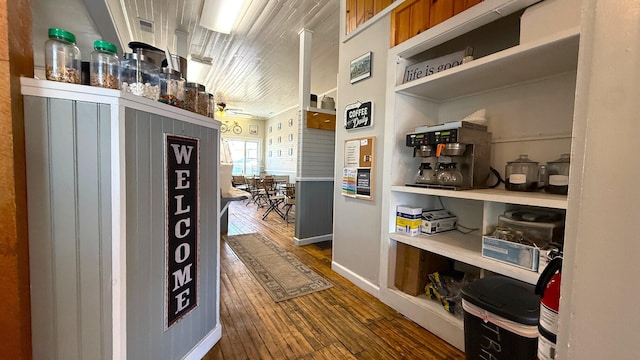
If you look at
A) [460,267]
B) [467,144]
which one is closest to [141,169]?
[467,144]

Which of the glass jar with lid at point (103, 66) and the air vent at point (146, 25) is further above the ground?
the air vent at point (146, 25)

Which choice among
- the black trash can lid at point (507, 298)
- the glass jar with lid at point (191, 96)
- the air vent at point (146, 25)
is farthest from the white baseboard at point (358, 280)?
the air vent at point (146, 25)

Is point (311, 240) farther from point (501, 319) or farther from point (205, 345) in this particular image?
point (501, 319)

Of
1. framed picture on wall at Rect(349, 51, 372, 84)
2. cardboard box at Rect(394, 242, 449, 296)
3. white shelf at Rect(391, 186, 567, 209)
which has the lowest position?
cardboard box at Rect(394, 242, 449, 296)

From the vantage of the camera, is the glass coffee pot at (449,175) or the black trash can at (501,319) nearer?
the black trash can at (501,319)

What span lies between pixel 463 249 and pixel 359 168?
3.62 ft

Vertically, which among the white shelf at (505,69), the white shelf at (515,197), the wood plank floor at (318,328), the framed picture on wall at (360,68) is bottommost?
the wood plank floor at (318,328)

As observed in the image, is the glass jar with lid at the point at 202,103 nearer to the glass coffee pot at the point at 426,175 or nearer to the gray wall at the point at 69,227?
the gray wall at the point at 69,227

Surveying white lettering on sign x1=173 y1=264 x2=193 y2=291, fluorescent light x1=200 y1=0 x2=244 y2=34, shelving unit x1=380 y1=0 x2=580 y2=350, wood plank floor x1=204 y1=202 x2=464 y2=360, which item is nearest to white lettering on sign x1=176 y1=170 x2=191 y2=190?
white lettering on sign x1=173 y1=264 x2=193 y2=291

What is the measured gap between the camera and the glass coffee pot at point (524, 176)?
1.56 metres

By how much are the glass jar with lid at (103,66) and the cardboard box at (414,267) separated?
2.01 m

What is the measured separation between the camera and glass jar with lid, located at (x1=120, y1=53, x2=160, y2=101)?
3.58 feet

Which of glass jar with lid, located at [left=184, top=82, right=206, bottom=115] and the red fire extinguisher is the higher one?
glass jar with lid, located at [left=184, top=82, right=206, bottom=115]

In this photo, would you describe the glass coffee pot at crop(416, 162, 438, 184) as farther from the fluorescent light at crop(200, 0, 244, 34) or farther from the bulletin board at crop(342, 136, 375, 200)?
the fluorescent light at crop(200, 0, 244, 34)
